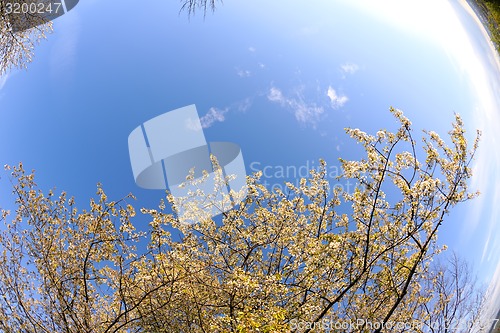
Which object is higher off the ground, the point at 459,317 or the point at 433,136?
the point at 433,136

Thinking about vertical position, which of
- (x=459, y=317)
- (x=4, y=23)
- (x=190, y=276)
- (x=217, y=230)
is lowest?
(x=459, y=317)

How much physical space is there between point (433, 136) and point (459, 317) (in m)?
9.98

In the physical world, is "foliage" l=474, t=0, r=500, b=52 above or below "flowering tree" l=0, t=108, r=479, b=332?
above

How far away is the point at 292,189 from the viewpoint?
468 inches

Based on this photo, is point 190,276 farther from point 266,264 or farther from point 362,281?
point 362,281

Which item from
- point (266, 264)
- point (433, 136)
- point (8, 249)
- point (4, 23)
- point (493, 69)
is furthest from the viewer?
point (493, 69)

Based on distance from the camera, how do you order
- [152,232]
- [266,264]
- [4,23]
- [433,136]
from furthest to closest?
[4,23], [266,264], [152,232], [433,136]

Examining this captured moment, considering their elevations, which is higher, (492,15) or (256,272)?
(492,15)

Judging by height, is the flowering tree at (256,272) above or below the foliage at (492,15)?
below

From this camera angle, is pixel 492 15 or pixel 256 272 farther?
pixel 492 15

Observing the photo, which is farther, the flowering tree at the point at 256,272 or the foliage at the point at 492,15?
the foliage at the point at 492,15

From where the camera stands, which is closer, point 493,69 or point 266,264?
point 266,264

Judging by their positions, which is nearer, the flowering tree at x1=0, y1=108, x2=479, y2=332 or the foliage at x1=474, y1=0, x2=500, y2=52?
the flowering tree at x1=0, y1=108, x2=479, y2=332

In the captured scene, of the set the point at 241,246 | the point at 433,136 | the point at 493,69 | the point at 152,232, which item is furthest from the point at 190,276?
the point at 493,69
